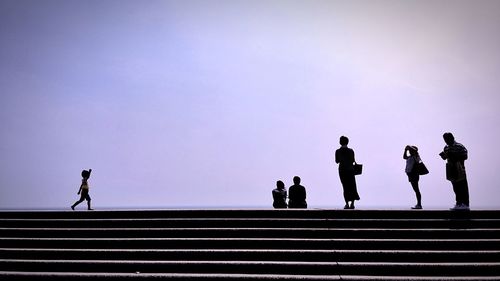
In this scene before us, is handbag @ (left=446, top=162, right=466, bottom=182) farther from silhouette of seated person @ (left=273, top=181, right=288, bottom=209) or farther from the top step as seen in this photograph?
silhouette of seated person @ (left=273, top=181, right=288, bottom=209)

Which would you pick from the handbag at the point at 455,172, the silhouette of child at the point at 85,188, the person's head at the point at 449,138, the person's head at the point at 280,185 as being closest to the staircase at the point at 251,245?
the handbag at the point at 455,172

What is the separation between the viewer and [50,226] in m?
7.35

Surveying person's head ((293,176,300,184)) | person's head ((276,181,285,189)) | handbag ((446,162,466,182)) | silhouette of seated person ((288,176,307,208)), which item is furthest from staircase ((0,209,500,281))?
person's head ((276,181,285,189))

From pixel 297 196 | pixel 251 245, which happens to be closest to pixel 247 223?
pixel 251 245

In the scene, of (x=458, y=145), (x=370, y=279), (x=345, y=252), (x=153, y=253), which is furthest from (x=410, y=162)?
(x=153, y=253)

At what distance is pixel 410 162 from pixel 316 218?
11.8 ft

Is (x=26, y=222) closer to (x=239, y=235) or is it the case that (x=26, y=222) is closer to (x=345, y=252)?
(x=239, y=235)

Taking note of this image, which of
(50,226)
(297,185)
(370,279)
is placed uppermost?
(297,185)

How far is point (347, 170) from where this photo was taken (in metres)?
8.62

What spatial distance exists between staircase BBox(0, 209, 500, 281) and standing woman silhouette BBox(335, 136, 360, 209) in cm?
152

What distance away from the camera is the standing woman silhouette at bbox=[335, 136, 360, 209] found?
8586 mm

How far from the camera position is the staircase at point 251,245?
5.43m

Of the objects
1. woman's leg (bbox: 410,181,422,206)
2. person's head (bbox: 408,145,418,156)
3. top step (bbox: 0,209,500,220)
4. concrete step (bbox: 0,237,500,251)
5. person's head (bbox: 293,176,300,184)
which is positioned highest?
person's head (bbox: 408,145,418,156)

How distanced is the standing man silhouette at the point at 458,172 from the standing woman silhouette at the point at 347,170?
84.3 inches
